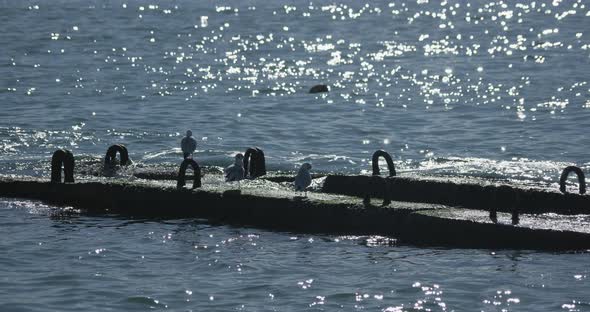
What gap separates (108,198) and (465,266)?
293 inches

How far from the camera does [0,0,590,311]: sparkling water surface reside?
1870 centimetres

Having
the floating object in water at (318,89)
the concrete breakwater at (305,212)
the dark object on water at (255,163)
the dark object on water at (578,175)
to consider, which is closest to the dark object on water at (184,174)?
the concrete breakwater at (305,212)

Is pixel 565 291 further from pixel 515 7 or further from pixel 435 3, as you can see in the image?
pixel 435 3

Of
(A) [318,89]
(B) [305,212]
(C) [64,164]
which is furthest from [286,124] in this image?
(B) [305,212]

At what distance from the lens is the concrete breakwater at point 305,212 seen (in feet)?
66.4

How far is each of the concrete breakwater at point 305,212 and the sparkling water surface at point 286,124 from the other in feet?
1.22

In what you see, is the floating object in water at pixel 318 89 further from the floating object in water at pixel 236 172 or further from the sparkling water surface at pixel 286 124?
the floating object in water at pixel 236 172

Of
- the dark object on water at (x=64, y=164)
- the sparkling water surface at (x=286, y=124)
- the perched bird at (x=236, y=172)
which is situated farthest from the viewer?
the dark object on water at (x=64, y=164)

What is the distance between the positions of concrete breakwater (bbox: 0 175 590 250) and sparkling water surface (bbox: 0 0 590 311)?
14.6 inches

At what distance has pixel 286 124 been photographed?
43062 millimetres

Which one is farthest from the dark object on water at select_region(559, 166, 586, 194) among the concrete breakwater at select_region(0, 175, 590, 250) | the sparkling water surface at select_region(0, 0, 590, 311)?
the sparkling water surface at select_region(0, 0, 590, 311)

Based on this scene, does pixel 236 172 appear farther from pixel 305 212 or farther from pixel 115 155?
pixel 115 155

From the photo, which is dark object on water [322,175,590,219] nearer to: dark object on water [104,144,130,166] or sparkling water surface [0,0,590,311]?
sparkling water surface [0,0,590,311]

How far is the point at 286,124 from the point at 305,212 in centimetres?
2085
